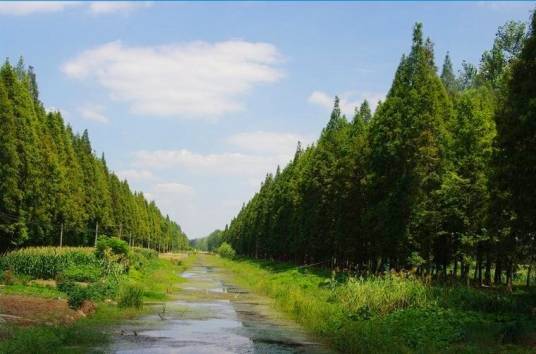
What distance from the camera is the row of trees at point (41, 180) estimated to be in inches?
1820

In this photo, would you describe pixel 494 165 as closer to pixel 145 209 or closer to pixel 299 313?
pixel 299 313

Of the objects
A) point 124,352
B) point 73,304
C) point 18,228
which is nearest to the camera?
point 124,352

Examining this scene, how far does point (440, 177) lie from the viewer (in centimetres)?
3588

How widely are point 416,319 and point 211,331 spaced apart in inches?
301

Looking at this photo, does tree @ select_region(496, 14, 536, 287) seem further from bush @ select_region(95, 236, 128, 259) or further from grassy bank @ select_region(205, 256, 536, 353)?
bush @ select_region(95, 236, 128, 259)

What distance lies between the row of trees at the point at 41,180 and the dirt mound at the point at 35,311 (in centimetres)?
2158

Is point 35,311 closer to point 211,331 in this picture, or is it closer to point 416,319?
point 211,331

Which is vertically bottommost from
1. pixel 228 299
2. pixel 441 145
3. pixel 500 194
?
pixel 228 299

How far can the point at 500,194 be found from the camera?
84.3ft

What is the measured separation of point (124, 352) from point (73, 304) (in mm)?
8888

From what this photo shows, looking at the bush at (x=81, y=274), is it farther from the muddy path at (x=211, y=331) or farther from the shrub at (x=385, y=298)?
the shrub at (x=385, y=298)

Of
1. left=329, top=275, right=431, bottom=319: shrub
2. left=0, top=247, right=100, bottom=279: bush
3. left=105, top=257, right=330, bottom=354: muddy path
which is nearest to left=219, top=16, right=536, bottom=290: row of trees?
left=329, top=275, right=431, bottom=319: shrub

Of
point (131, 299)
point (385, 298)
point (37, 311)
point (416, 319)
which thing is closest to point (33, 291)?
point (131, 299)

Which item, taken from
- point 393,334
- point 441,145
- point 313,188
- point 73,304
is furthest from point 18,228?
point 393,334
